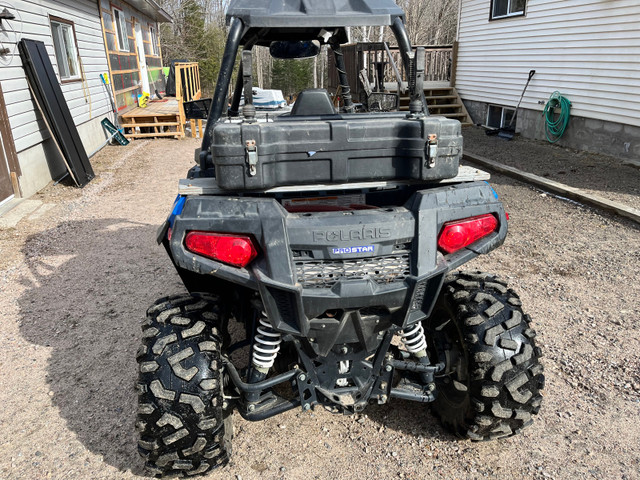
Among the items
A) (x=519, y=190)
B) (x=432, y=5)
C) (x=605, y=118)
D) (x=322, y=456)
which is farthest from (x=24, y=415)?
(x=432, y=5)

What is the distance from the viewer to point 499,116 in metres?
13.7

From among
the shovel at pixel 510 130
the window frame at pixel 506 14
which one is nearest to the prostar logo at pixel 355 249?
the shovel at pixel 510 130

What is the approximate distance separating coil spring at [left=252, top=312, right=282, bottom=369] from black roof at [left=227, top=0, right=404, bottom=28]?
56.7 inches

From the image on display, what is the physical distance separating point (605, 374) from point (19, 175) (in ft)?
26.6

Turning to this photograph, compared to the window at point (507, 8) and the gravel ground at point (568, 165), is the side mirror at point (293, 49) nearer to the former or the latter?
the gravel ground at point (568, 165)

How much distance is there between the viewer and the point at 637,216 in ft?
19.6

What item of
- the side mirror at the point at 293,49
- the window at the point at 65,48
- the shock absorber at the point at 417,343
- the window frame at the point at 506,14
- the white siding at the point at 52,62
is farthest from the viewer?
the window frame at the point at 506,14

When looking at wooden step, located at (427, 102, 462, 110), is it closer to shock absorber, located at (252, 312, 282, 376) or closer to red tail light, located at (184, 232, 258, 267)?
shock absorber, located at (252, 312, 282, 376)

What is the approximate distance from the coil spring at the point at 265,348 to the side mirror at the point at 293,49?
2266mm

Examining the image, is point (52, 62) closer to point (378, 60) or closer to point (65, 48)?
point (65, 48)

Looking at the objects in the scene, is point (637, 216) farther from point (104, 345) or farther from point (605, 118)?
point (104, 345)

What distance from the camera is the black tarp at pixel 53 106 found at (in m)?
8.52

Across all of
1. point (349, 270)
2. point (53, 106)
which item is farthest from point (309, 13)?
point (53, 106)

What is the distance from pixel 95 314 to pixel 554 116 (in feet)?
34.0
